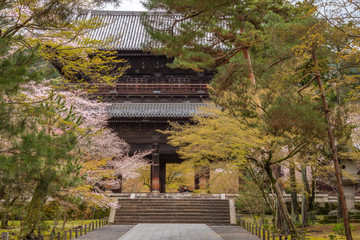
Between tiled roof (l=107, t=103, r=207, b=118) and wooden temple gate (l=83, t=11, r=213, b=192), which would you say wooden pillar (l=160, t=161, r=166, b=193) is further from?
tiled roof (l=107, t=103, r=207, b=118)

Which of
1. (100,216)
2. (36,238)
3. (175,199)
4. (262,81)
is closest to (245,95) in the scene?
(262,81)

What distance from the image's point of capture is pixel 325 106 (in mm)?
10750

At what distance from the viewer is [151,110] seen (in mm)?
25062

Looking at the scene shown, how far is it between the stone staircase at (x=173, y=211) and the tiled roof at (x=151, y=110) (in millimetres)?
5611

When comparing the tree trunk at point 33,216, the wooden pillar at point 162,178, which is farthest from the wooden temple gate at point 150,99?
the tree trunk at point 33,216

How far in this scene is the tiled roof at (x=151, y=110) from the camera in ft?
81.2

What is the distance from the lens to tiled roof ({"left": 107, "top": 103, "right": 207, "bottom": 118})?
24750 mm

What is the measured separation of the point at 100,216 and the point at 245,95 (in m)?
14.9

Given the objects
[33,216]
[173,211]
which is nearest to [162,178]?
[173,211]

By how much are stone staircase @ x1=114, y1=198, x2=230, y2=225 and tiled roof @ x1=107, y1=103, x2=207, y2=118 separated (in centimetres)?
561

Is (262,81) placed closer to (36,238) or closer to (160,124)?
(36,238)

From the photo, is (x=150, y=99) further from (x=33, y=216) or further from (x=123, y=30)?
(x=33, y=216)

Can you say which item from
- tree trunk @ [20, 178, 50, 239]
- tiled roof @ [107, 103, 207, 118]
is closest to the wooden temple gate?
tiled roof @ [107, 103, 207, 118]

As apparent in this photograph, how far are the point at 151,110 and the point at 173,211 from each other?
713 cm
